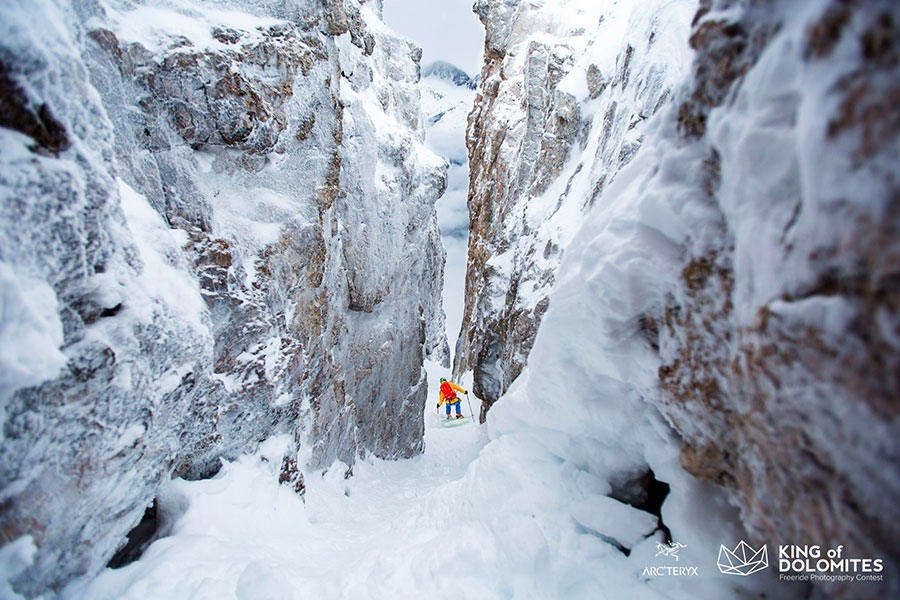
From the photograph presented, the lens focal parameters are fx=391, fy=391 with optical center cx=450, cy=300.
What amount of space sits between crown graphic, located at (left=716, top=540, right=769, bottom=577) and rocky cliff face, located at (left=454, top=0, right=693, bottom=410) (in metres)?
7.19

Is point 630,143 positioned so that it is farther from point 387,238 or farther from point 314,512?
point 314,512

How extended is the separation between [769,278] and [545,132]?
1411 centimetres

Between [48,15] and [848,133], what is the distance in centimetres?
506

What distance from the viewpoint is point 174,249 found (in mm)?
5879

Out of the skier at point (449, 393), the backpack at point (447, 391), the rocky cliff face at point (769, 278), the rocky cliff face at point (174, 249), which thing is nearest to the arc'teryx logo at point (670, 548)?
the rocky cliff face at point (769, 278)

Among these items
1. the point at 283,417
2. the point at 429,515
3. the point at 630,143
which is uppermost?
the point at 630,143

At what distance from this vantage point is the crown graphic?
9.50ft

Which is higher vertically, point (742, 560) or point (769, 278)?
point (769, 278)

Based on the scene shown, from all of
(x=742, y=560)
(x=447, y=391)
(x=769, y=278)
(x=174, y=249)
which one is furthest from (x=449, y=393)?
(x=769, y=278)

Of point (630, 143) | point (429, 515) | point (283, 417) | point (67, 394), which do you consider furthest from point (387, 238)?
point (67, 394)

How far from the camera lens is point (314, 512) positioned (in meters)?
9.20

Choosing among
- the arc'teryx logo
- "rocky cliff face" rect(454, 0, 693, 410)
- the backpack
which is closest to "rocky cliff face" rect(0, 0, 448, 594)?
"rocky cliff face" rect(454, 0, 693, 410)

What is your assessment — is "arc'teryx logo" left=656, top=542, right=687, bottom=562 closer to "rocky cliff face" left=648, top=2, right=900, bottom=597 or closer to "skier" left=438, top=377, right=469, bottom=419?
"rocky cliff face" left=648, top=2, right=900, bottom=597

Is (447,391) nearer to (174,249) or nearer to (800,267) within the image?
(174,249)
